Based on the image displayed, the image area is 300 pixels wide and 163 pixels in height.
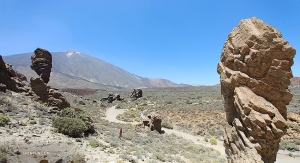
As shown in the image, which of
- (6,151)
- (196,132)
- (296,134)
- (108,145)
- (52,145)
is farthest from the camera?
(196,132)

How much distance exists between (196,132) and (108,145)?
50.2 feet

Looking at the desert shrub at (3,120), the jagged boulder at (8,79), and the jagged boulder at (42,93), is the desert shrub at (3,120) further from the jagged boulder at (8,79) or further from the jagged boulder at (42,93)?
the jagged boulder at (42,93)

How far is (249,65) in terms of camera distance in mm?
7234

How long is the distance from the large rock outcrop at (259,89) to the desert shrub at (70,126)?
1023 centimetres

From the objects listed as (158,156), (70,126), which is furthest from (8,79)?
(158,156)

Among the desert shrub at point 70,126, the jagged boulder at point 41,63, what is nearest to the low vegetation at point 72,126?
the desert shrub at point 70,126

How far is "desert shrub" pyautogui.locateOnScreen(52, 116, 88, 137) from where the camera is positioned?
13844mm

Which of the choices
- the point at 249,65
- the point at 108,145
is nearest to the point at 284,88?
the point at 249,65

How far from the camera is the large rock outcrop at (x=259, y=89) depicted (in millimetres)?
6695

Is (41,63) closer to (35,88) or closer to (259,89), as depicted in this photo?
(35,88)

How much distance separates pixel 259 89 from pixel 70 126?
1173 cm

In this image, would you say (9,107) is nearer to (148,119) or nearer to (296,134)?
(148,119)

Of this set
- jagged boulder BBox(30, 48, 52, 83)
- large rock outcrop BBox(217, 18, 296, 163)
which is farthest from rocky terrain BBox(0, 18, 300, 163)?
jagged boulder BBox(30, 48, 52, 83)

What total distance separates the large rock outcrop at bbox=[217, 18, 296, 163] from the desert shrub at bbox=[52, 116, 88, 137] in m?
10.2
